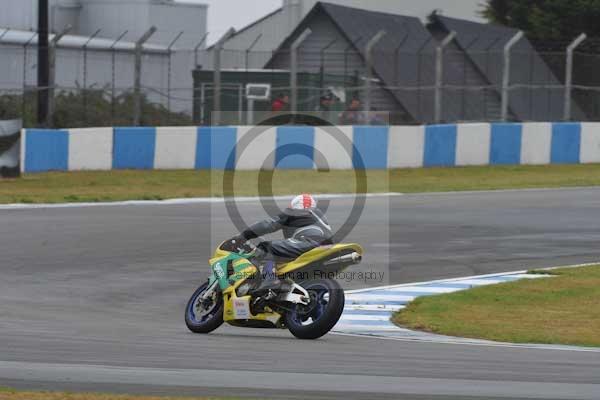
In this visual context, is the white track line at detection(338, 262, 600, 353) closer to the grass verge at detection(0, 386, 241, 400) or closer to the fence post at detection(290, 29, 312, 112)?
the grass verge at detection(0, 386, 241, 400)

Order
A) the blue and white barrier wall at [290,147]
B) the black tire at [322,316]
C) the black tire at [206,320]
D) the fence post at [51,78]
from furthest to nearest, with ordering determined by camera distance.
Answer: the fence post at [51,78], the blue and white barrier wall at [290,147], the black tire at [206,320], the black tire at [322,316]

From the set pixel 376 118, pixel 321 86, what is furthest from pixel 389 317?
pixel 321 86

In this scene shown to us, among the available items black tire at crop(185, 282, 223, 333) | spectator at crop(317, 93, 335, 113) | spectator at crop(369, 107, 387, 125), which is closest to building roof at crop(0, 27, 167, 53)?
spectator at crop(317, 93, 335, 113)

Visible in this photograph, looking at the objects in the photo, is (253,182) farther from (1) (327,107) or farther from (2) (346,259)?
(2) (346,259)

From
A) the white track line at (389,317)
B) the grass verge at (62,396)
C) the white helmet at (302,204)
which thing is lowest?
the white track line at (389,317)

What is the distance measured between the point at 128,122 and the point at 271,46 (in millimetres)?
16889

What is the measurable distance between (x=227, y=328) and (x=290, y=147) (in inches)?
580

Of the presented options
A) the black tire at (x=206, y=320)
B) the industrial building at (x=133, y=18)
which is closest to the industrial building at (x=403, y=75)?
the industrial building at (x=133, y=18)

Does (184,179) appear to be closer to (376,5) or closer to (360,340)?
(360,340)

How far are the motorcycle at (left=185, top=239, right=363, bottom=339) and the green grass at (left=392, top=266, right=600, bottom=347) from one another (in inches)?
51.3

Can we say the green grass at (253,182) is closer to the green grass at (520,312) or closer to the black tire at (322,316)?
the green grass at (520,312)

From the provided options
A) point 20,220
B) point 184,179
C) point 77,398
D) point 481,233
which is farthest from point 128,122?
point 77,398

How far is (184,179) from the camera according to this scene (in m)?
24.3

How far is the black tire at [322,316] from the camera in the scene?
9.48 m
